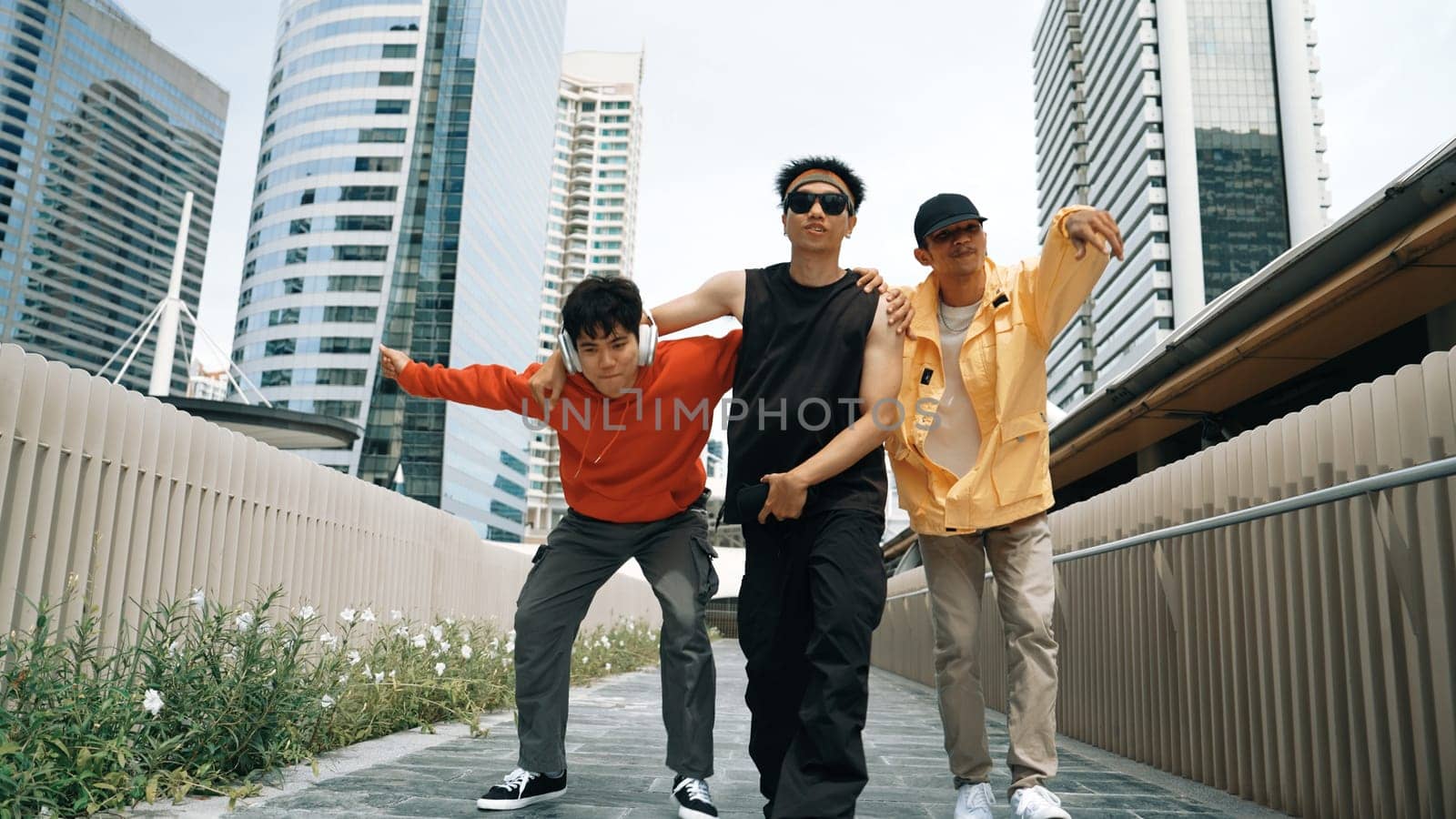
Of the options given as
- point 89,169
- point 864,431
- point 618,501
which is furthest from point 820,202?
point 89,169

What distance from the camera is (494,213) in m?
104

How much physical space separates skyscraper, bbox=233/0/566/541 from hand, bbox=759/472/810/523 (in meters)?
89.3

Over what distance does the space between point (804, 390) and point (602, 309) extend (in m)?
0.80

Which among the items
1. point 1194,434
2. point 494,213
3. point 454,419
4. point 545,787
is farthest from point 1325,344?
point 494,213

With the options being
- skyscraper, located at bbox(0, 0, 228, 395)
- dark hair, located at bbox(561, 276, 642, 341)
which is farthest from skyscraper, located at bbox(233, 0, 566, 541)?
dark hair, located at bbox(561, 276, 642, 341)

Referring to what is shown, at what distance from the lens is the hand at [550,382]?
362 centimetres

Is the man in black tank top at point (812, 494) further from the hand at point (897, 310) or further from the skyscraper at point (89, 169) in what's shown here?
the skyscraper at point (89, 169)

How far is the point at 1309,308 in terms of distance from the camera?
8875 millimetres

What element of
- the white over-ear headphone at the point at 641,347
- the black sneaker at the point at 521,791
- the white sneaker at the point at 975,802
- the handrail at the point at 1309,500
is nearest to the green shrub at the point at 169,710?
the black sneaker at the point at 521,791

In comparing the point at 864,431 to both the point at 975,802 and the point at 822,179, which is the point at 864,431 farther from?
the point at 975,802

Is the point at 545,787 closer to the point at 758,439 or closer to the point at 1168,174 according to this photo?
the point at 758,439

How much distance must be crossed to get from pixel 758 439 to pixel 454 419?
91.8 m

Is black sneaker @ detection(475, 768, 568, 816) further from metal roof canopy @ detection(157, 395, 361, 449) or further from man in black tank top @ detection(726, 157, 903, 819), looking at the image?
metal roof canopy @ detection(157, 395, 361, 449)

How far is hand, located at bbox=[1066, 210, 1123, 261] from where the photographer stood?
3.29m
